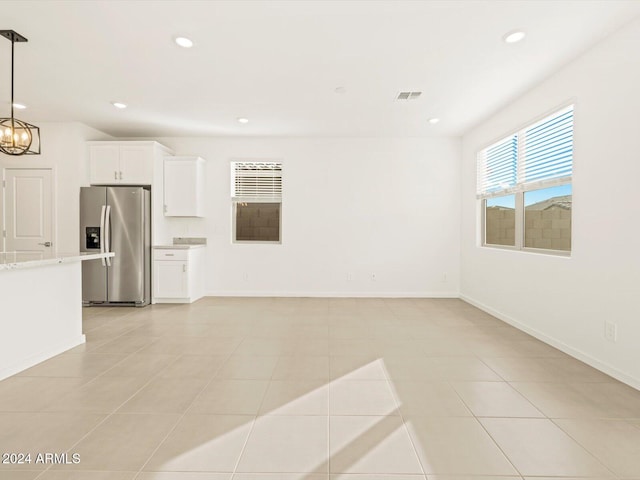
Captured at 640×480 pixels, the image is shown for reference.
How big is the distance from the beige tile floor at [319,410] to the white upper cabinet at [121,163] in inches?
101

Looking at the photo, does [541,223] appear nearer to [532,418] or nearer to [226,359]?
[532,418]

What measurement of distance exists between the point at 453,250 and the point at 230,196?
4.00 metres

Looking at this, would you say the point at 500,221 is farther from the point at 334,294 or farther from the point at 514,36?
the point at 334,294

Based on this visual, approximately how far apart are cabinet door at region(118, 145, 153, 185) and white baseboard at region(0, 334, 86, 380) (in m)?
2.68

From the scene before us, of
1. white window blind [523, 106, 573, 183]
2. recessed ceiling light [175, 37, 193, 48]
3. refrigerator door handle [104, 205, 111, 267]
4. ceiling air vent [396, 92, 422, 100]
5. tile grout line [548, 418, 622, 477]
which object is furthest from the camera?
refrigerator door handle [104, 205, 111, 267]

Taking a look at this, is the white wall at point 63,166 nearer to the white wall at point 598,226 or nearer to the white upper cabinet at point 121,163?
the white upper cabinet at point 121,163

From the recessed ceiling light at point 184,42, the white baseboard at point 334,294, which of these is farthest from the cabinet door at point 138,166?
the recessed ceiling light at point 184,42

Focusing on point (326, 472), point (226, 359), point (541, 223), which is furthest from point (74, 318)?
point (541, 223)

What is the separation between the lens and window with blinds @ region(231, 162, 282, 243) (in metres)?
6.05

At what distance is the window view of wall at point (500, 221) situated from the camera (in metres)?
4.39

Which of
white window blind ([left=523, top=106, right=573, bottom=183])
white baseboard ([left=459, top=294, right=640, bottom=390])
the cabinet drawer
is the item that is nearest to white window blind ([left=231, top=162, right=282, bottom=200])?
the cabinet drawer

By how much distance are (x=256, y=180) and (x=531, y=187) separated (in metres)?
4.17

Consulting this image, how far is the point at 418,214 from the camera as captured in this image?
19.6ft

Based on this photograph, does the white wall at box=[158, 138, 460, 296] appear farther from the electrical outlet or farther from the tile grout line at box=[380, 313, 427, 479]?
the electrical outlet
